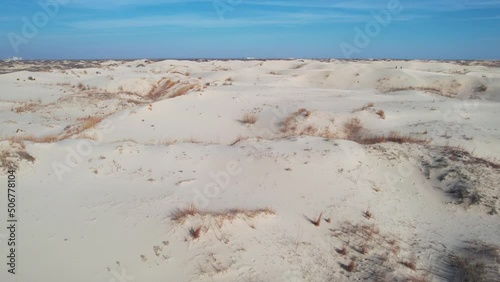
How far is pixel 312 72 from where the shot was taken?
125 ft

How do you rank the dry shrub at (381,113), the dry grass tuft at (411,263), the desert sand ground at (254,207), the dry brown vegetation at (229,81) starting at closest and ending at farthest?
the desert sand ground at (254,207), the dry grass tuft at (411,263), the dry shrub at (381,113), the dry brown vegetation at (229,81)

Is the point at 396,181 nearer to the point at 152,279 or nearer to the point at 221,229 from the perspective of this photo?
the point at 221,229

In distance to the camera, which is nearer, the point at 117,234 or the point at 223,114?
the point at 117,234

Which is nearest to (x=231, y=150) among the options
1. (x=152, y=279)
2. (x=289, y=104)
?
(x=152, y=279)

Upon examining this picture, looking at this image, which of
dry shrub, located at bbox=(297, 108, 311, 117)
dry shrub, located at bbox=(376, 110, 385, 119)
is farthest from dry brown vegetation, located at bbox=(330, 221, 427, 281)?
dry shrub, located at bbox=(376, 110, 385, 119)

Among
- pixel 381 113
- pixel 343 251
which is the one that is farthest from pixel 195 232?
pixel 381 113

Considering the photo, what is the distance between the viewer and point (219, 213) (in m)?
6.87

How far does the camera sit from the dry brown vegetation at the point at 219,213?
6.55 metres

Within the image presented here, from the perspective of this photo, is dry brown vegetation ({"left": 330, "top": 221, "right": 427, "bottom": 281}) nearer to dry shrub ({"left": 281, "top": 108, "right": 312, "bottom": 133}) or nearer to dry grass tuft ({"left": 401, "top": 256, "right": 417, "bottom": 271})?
dry grass tuft ({"left": 401, "top": 256, "right": 417, "bottom": 271})

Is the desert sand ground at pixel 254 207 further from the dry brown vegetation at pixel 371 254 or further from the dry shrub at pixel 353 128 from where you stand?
the dry shrub at pixel 353 128

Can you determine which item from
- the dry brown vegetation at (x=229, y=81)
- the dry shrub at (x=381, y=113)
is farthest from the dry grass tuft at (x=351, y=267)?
the dry brown vegetation at (x=229, y=81)

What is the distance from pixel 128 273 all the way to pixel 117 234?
999 millimetres

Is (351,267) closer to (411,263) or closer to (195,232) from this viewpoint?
(411,263)

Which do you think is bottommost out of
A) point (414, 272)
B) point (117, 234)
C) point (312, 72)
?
point (414, 272)
